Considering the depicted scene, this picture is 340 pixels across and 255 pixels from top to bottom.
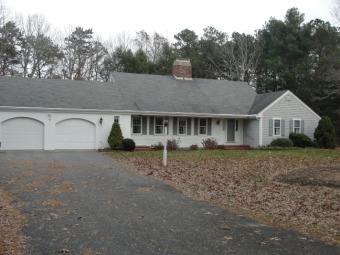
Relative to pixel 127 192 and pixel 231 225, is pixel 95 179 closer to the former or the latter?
pixel 127 192

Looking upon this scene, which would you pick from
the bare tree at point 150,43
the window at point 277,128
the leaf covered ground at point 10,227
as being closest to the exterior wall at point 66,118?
the window at point 277,128

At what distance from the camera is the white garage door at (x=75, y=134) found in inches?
823

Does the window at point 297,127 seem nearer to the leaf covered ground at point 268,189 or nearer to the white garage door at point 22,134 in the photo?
the leaf covered ground at point 268,189

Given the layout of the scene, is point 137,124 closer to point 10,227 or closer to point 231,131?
point 231,131

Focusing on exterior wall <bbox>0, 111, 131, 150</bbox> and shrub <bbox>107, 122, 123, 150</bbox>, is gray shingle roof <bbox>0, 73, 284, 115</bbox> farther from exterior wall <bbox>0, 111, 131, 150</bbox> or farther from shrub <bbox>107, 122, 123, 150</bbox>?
shrub <bbox>107, 122, 123, 150</bbox>

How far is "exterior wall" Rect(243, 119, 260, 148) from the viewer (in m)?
25.0

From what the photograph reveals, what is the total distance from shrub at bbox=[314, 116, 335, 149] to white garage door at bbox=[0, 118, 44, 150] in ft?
62.1

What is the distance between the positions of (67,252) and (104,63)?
3701cm

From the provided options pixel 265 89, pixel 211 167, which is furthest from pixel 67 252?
pixel 265 89

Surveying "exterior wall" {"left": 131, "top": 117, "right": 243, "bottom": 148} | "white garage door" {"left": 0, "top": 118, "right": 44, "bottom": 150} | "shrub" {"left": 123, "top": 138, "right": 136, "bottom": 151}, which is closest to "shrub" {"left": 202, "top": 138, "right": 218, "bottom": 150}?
"exterior wall" {"left": 131, "top": 117, "right": 243, "bottom": 148}

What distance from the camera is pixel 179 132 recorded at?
961 inches

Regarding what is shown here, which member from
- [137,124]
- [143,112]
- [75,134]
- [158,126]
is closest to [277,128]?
[158,126]

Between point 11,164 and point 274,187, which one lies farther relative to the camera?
point 11,164

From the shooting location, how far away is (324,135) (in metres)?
24.9
